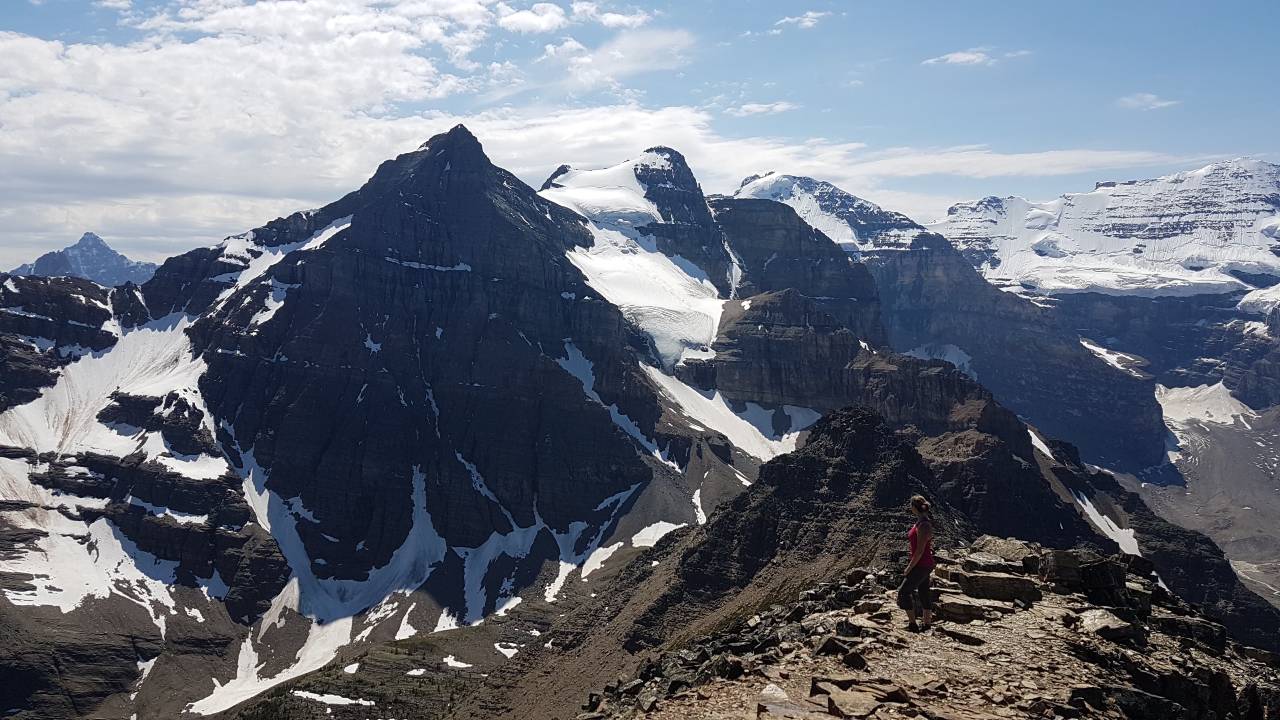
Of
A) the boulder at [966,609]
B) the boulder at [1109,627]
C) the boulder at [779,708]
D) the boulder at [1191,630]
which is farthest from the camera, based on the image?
the boulder at [1191,630]

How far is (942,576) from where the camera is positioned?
5272cm

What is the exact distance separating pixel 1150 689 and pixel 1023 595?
8123 millimetres

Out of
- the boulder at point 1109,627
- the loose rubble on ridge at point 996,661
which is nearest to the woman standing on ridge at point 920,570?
the loose rubble on ridge at point 996,661

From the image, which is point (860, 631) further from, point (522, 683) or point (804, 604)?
point (522, 683)

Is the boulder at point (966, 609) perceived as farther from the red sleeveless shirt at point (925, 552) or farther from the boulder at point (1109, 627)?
the boulder at point (1109, 627)

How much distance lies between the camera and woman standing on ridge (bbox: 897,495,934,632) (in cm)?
4397

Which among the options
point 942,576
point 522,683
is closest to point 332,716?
point 522,683

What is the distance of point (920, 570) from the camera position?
45.9m

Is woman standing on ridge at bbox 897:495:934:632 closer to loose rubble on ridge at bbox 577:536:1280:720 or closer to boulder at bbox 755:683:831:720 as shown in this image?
loose rubble on ridge at bbox 577:536:1280:720

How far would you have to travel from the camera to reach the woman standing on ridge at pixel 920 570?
44.0m

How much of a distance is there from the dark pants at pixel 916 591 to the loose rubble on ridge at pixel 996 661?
Result: 39.8 inches

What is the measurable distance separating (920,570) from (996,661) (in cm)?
531

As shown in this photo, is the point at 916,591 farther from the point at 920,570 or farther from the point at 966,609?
the point at 966,609

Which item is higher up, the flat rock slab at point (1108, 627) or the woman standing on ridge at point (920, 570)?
the woman standing on ridge at point (920, 570)
